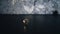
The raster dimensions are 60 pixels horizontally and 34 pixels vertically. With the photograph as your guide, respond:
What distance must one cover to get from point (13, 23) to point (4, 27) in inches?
5.0

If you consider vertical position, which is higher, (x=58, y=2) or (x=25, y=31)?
(x=58, y=2)

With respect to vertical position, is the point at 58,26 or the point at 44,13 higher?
the point at 44,13

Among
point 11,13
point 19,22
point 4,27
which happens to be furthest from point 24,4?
point 4,27

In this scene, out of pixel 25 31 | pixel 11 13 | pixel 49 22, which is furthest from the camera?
pixel 11 13

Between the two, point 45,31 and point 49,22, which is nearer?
point 45,31

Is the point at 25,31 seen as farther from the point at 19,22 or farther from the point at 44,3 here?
the point at 44,3

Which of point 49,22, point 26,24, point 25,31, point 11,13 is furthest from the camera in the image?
point 11,13

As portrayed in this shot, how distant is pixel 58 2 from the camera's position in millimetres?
1812

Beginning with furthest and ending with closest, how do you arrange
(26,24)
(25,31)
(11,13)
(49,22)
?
(11,13) < (49,22) < (26,24) < (25,31)

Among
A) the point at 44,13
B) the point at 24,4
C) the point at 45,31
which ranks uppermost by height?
the point at 24,4

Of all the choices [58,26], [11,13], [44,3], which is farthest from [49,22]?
[11,13]

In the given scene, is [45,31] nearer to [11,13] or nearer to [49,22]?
[49,22]

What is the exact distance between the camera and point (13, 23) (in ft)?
4.41

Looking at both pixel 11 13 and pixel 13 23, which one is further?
pixel 11 13
